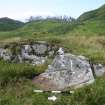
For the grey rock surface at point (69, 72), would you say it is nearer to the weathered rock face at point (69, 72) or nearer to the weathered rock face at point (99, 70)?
the weathered rock face at point (69, 72)

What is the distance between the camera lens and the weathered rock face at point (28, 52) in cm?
1934

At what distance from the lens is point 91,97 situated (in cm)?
1095

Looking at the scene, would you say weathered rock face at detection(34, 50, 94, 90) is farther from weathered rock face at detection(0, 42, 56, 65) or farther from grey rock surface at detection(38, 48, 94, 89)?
weathered rock face at detection(0, 42, 56, 65)

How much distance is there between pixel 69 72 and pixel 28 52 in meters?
5.67

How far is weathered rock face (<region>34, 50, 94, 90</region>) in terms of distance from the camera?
553 inches

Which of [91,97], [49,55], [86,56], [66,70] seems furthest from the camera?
[49,55]

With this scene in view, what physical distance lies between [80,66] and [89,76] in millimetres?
910

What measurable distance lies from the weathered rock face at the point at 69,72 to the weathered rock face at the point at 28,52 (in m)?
3.74

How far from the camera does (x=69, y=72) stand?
14.8 m

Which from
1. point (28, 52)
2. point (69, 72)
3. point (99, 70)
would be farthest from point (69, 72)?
point (28, 52)

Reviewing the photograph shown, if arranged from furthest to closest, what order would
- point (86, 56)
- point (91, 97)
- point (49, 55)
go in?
point (49, 55) < point (86, 56) < point (91, 97)

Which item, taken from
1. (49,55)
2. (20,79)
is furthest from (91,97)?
(49,55)

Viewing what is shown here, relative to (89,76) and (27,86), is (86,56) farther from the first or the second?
(27,86)

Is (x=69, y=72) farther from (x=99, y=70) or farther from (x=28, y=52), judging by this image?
(x=28, y=52)
